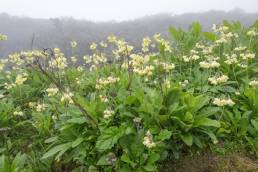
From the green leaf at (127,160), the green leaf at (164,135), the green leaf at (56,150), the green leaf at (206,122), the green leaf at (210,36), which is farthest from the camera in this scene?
the green leaf at (210,36)

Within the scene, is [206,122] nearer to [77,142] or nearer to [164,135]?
[164,135]

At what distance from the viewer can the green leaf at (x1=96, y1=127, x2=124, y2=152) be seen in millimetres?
3963

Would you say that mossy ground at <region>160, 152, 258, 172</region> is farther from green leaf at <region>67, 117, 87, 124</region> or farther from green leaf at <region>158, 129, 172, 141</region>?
green leaf at <region>67, 117, 87, 124</region>

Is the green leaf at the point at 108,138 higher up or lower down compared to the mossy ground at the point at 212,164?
higher up

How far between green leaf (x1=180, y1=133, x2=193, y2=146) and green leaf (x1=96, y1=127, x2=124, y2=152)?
633 mm

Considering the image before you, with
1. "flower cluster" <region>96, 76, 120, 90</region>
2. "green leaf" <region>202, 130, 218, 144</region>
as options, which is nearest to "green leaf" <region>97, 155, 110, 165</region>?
"flower cluster" <region>96, 76, 120, 90</region>

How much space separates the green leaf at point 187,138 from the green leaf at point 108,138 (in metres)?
0.63

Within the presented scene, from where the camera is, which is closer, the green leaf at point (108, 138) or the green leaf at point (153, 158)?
the green leaf at point (153, 158)

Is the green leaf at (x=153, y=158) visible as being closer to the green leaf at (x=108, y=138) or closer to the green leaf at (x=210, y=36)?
the green leaf at (x=108, y=138)

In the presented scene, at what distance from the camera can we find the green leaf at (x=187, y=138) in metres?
4.01

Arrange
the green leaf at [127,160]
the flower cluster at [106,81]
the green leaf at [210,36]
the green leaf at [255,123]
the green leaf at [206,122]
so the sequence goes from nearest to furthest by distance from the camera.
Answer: the green leaf at [127,160]
the green leaf at [206,122]
the green leaf at [255,123]
the flower cluster at [106,81]
the green leaf at [210,36]

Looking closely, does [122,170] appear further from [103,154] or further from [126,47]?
[126,47]

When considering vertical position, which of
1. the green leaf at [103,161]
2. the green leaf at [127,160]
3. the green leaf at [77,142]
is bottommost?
the green leaf at [103,161]

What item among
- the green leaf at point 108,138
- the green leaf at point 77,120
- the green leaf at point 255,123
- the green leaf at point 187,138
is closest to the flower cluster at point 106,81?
the green leaf at point 77,120
